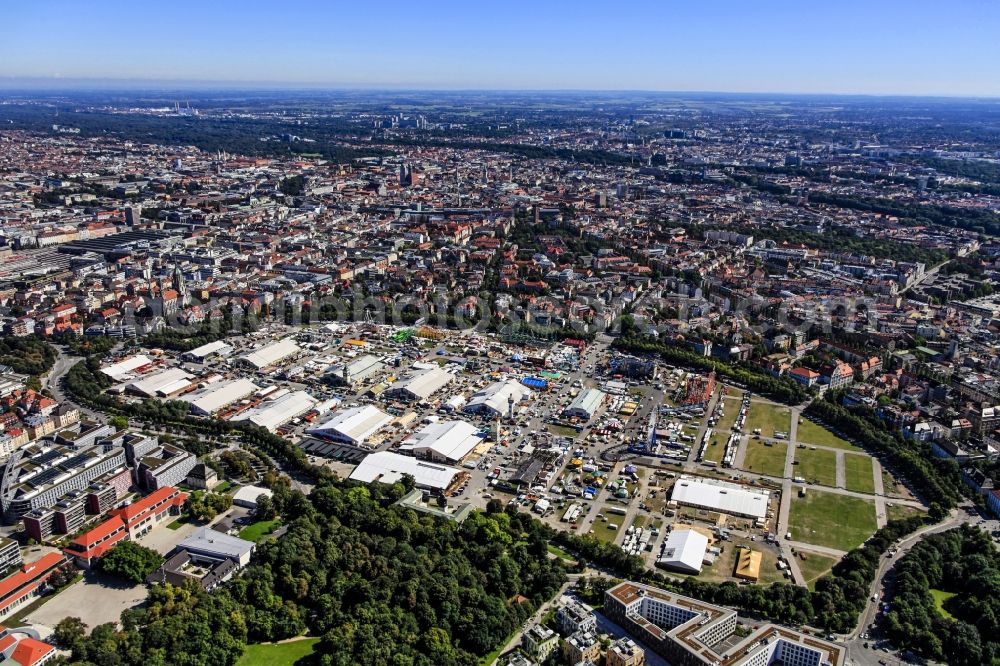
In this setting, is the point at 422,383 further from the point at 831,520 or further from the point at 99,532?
the point at 831,520

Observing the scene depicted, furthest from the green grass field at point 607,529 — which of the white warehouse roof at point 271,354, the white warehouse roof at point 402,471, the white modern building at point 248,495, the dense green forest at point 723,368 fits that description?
the white warehouse roof at point 271,354

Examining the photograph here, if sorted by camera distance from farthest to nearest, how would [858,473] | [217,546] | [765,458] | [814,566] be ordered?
[765,458] → [858,473] → [814,566] → [217,546]

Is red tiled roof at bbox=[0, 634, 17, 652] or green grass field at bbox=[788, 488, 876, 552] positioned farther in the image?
green grass field at bbox=[788, 488, 876, 552]

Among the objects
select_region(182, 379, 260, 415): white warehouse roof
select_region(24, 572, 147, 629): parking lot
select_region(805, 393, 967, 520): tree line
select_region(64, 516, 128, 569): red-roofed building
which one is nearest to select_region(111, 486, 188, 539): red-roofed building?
select_region(64, 516, 128, 569): red-roofed building

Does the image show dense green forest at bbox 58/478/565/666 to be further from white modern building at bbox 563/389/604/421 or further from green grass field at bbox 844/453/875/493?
green grass field at bbox 844/453/875/493

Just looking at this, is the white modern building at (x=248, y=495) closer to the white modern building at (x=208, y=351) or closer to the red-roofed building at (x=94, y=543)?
the red-roofed building at (x=94, y=543)

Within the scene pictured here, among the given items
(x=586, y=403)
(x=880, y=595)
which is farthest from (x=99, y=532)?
(x=880, y=595)

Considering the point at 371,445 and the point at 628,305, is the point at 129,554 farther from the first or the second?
the point at 628,305
